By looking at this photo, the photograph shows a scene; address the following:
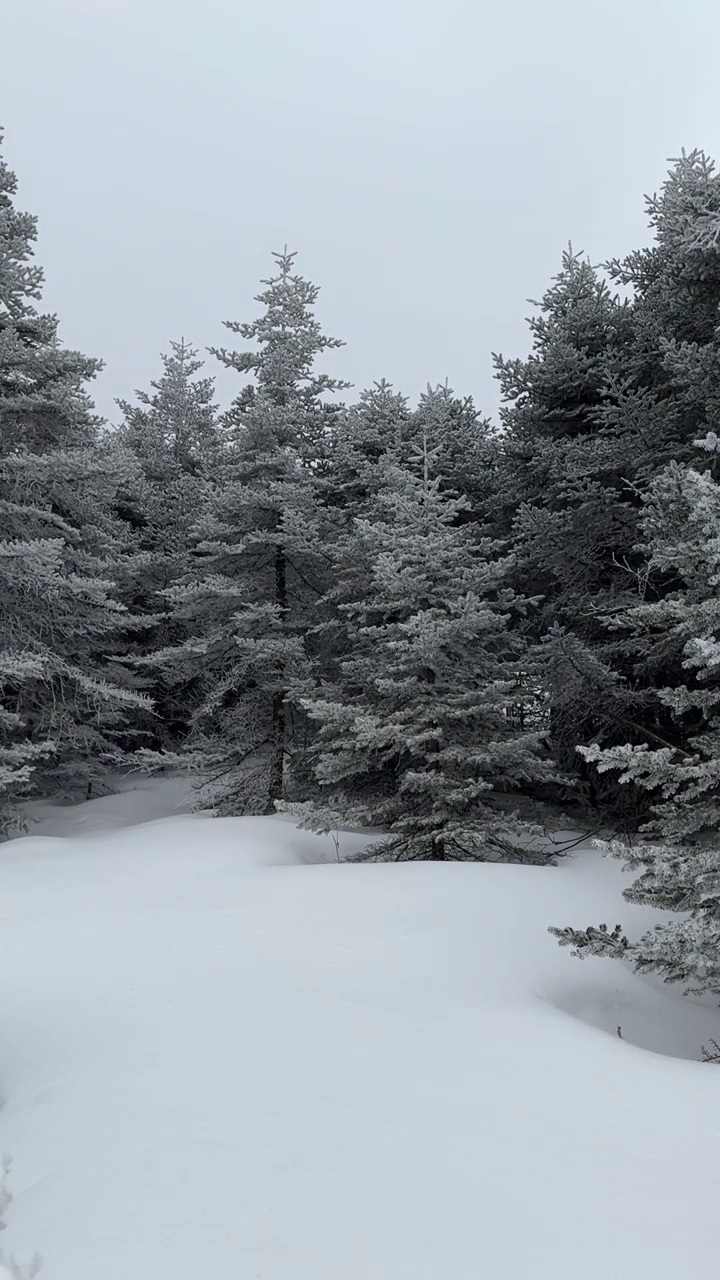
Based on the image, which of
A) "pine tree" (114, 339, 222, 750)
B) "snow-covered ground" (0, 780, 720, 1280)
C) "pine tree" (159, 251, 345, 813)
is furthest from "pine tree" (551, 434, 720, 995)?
"pine tree" (114, 339, 222, 750)

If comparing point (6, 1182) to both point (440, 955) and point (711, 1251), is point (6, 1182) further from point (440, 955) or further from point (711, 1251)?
point (440, 955)

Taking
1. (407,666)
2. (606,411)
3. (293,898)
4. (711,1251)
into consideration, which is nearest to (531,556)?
(606,411)

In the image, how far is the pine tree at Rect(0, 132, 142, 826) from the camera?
458 inches

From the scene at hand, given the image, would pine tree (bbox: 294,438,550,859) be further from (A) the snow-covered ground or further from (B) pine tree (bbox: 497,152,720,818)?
(A) the snow-covered ground

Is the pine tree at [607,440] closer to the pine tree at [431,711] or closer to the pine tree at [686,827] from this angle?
the pine tree at [431,711]

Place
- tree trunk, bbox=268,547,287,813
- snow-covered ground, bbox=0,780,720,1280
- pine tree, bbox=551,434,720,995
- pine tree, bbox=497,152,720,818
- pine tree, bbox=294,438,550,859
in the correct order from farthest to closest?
tree trunk, bbox=268,547,287,813, pine tree, bbox=497,152,720,818, pine tree, bbox=294,438,550,859, pine tree, bbox=551,434,720,995, snow-covered ground, bbox=0,780,720,1280

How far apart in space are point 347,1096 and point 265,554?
10.9 m

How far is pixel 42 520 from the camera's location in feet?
41.6

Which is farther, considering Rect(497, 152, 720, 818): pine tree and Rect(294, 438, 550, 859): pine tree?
Rect(497, 152, 720, 818): pine tree

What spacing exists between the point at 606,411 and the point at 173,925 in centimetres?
948

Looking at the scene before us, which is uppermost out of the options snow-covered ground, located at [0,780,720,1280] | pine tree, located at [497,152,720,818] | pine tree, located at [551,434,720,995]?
pine tree, located at [497,152,720,818]

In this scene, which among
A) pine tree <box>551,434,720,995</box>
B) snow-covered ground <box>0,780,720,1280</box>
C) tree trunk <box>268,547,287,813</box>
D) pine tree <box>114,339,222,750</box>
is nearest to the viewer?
snow-covered ground <box>0,780,720,1280</box>

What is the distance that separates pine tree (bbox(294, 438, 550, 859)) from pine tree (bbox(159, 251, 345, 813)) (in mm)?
2468

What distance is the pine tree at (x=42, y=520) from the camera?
38.1 ft
